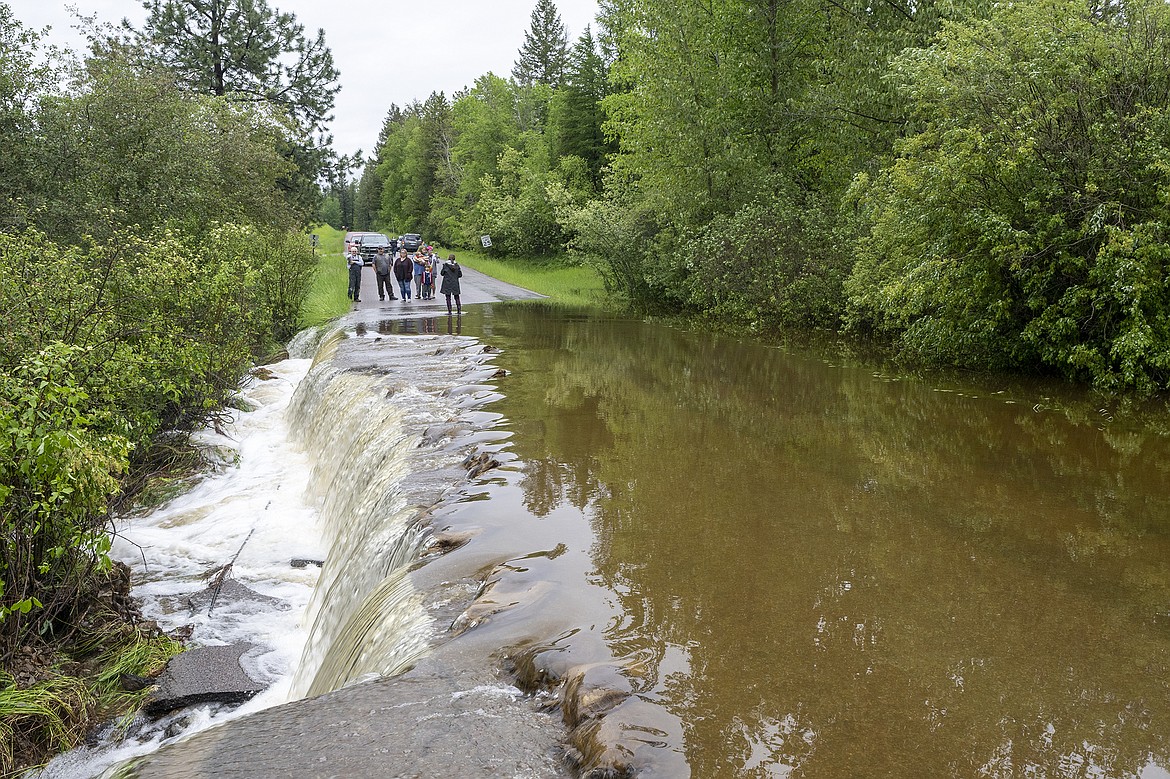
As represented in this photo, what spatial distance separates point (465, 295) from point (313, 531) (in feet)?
71.7

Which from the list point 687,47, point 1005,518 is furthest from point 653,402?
point 687,47

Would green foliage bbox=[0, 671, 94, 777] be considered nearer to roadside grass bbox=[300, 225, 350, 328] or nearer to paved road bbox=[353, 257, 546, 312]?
roadside grass bbox=[300, 225, 350, 328]

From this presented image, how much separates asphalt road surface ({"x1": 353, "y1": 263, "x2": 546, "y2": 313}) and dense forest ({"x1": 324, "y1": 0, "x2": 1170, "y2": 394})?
157 inches

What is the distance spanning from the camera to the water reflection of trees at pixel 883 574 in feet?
12.6

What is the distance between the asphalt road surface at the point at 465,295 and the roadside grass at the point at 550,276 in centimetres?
84

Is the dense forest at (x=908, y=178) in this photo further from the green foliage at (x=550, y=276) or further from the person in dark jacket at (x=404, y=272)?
the person in dark jacket at (x=404, y=272)

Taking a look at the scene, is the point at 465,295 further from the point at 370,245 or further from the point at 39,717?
the point at 39,717

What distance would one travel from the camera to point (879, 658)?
4.51 m

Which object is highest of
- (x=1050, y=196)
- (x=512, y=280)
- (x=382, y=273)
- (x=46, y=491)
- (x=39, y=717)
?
(x=1050, y=196)

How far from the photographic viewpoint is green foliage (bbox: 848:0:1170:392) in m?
9.69

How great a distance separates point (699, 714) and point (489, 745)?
994 mm

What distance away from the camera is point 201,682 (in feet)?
20.1

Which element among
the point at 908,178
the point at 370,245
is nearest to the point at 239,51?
the point at 370,245

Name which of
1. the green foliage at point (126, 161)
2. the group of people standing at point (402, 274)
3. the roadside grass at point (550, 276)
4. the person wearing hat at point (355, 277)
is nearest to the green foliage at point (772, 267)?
the roadside grass at point (550, 276)
